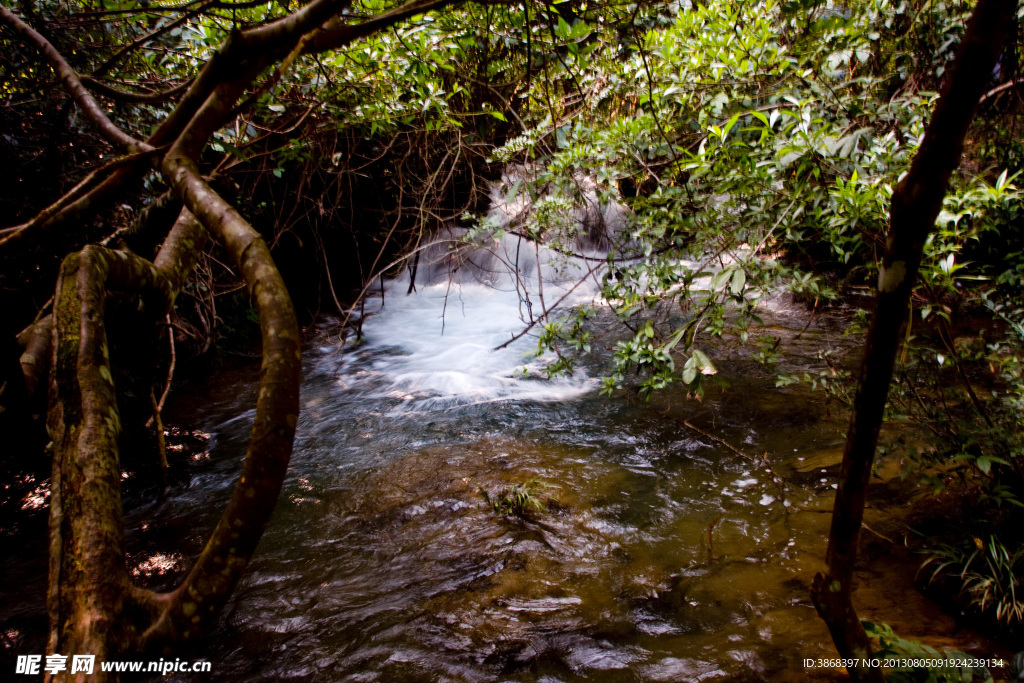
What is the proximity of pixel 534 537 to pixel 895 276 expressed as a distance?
252 centimetres

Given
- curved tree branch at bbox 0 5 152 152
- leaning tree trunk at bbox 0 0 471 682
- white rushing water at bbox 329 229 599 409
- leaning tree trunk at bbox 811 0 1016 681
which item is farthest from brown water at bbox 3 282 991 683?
curved tree branch at bbox 0 5 152 152

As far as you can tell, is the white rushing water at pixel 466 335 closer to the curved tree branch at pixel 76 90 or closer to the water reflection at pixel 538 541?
the water reflection at pixel 538 541

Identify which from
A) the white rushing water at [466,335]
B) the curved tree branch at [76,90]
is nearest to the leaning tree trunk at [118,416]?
the curved tree branch at [76,90]

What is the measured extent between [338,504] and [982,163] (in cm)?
685

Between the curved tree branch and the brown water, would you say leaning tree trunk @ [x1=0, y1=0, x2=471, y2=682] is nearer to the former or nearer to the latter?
the curved tree branch

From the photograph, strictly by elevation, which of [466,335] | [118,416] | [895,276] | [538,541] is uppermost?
[895,276]

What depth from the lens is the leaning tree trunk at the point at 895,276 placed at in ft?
3.28

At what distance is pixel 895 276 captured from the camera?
1148 mm

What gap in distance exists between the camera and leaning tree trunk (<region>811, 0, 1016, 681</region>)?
100 centimetres

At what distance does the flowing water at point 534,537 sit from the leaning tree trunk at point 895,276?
1016 mm

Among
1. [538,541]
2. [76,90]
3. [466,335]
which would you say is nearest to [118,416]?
[76,90]

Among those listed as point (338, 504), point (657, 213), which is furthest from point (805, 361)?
point (338, 504)

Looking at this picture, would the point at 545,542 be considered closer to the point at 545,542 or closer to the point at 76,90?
the point at 545,542

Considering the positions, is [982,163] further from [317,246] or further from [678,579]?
[317,246]
